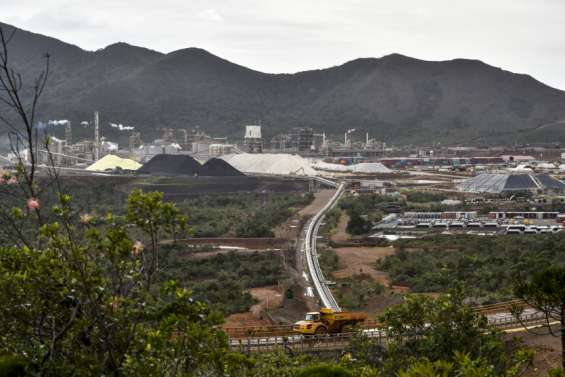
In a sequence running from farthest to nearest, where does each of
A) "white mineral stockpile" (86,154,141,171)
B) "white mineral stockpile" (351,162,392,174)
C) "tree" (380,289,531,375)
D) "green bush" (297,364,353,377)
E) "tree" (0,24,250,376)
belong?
"white mineral stockpile" (351,162,392,174), "white mineral stockpile" (86,154,141,171), "tree" (380,289,531,375), "green bush" (297,364,353,377), "tree" (0,24,250,376)

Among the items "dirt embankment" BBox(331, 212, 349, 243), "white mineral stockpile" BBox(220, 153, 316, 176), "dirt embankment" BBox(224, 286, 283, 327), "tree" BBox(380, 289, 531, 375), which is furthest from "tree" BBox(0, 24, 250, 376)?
"white mineral stockpile" BBox(220, 153, 316, 176)

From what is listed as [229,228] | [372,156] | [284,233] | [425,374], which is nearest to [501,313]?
[425,374]

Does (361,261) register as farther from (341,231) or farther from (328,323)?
(328,323)

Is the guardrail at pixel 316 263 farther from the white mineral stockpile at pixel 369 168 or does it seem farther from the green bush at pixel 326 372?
the white mineral stockpile at pixel 369 168

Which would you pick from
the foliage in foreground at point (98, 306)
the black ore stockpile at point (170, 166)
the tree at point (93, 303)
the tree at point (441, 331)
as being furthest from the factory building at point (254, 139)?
the foliage in foreground at point (98, 306)

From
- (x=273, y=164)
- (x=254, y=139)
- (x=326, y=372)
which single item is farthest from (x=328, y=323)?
(x=254, y=139)

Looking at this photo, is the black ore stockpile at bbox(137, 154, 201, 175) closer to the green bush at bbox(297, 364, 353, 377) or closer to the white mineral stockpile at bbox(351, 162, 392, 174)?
the white mineral stockpile at bbox(351, 162, 392, 174)

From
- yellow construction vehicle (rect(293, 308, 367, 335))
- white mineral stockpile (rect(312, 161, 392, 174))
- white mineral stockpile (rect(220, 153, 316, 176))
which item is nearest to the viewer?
yellow construction vehicle (rect(293, 308, 367, 335))
